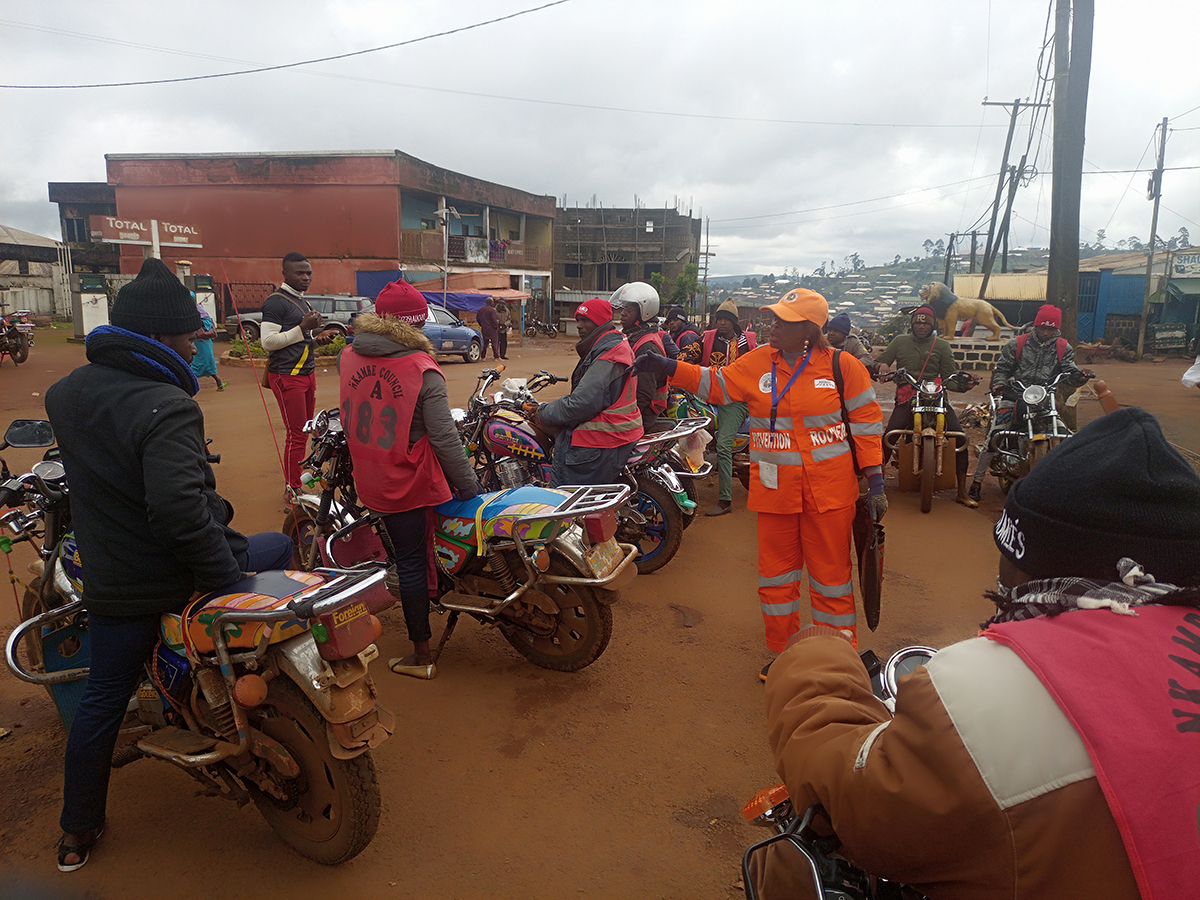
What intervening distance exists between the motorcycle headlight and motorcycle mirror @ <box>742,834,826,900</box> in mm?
6342

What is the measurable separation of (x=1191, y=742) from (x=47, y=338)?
26.2 m

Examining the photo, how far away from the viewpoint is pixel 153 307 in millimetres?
2225

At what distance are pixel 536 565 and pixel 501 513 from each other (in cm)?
30

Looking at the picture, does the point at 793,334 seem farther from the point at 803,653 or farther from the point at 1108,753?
the point at 1108,753

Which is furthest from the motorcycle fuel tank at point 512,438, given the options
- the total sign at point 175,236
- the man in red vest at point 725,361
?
the total sign at point 175,236

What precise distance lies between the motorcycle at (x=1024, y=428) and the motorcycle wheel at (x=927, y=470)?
622 millimetres

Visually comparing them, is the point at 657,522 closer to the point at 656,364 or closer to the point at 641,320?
the point at 641,320

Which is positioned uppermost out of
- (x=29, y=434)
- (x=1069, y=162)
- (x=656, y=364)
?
(x=1069, y=162)

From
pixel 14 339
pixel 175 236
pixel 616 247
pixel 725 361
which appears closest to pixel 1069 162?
pixel 725 361

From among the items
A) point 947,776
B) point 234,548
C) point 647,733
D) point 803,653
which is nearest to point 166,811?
point 234,548

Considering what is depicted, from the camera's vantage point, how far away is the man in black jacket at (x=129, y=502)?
2.12 meters

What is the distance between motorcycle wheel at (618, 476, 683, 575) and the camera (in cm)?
504

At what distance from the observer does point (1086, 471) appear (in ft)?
3.71

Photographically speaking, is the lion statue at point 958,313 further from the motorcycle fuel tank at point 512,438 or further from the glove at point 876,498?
the glove at point 876,498
